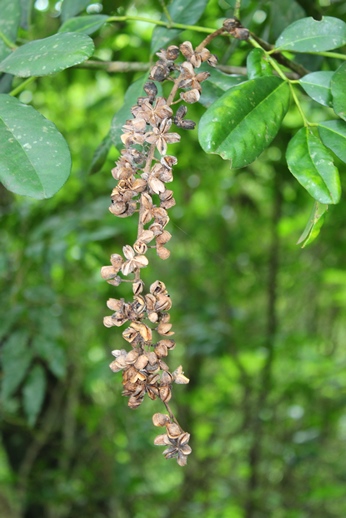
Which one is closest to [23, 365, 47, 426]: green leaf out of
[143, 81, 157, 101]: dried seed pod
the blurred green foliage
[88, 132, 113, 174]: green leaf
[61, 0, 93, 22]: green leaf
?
the blurred green foliage

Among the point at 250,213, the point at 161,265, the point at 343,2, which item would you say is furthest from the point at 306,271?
the point at 343,2

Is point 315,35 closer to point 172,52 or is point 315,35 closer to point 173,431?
point 172,52

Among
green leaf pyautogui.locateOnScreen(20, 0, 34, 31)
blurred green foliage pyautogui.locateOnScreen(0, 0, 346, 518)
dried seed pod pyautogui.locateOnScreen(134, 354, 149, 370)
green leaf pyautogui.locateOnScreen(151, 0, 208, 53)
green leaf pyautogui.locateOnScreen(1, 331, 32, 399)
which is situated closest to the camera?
dried seed pod pyautogui.locateOnScreen(134, 354, 149, 370)

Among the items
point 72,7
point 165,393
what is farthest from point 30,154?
point 72,7

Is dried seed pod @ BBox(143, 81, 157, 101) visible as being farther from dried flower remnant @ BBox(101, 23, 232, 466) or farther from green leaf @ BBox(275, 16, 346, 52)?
green leaf @ BBox(275, 16, 346, 52)

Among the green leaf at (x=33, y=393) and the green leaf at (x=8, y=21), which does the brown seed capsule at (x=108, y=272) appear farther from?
the green leaf at (x=33, y=393)

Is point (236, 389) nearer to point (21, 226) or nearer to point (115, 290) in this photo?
point (115, 290)
